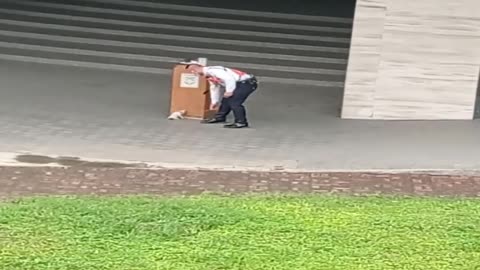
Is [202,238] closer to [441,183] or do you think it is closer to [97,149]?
[441,183]

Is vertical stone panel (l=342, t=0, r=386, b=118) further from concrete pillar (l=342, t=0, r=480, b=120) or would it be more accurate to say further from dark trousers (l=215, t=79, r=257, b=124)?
dark trousers (l=215, t=79, r=257, b=124)

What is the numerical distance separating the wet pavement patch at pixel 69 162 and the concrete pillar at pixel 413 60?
4352mm

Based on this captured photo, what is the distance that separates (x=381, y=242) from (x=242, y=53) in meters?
10.6

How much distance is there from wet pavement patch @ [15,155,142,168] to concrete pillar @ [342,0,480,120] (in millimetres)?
4352

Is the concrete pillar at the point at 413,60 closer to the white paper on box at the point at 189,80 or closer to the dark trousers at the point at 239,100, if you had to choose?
the dark trousers at the point at 239,100

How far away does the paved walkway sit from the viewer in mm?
10180

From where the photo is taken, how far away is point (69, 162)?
9.66 meters

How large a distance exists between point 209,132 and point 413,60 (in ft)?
10.2

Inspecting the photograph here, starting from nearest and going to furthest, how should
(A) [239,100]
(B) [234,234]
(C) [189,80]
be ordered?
(B) [234,234], (A) [239,100], (C) [189,80]

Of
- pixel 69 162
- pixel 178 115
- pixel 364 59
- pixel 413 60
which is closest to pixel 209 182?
pixel 69 162

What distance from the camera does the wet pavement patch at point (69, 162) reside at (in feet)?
31.2

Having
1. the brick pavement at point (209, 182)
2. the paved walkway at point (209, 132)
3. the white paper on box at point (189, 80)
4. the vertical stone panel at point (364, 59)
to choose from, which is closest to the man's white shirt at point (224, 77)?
the white paper on box at point (189, 80)

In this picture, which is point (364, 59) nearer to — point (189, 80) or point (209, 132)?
point (189, 80)

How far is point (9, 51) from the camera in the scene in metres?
16.8
